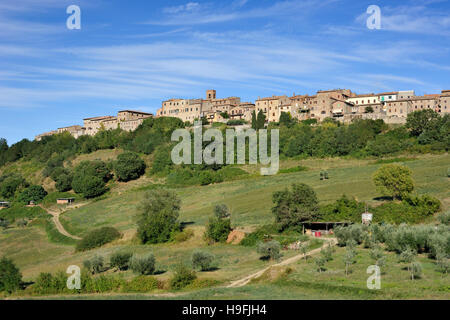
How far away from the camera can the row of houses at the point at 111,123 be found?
133250 mm

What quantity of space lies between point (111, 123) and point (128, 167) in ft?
165

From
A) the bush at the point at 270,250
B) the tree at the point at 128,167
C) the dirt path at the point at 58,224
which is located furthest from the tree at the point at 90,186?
the bush at the point at 270,250

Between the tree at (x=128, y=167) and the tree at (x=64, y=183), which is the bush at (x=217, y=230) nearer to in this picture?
the tree at (x=128, y=167)

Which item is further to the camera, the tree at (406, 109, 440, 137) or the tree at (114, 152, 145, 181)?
the tree at (114, 152, 145, 181)

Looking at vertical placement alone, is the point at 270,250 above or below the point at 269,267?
above

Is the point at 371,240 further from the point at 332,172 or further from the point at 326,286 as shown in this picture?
the point at 332,172

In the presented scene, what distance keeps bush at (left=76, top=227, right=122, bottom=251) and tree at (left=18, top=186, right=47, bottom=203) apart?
154 feet

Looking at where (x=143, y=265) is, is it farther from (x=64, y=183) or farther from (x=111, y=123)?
(x=111, y=123)

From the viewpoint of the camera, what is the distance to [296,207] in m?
45.2

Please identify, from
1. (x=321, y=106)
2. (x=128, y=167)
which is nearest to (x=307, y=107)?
(x=321, y=106)

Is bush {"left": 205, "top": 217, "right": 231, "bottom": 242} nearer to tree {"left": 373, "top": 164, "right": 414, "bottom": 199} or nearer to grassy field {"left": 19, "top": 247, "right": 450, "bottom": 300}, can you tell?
grassy field {"left": 19, "top": 247, "right": 450, "bottom": 300}

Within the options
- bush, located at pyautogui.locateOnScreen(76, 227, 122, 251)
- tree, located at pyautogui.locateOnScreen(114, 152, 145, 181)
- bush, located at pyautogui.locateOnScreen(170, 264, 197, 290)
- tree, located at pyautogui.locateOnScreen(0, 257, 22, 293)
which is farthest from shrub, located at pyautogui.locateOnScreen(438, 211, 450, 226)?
tree, located at pyautogui.locateOnScreen(114, 152, 145, 181)

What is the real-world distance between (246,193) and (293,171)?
1582 centimetres

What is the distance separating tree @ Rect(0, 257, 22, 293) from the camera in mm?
32094
